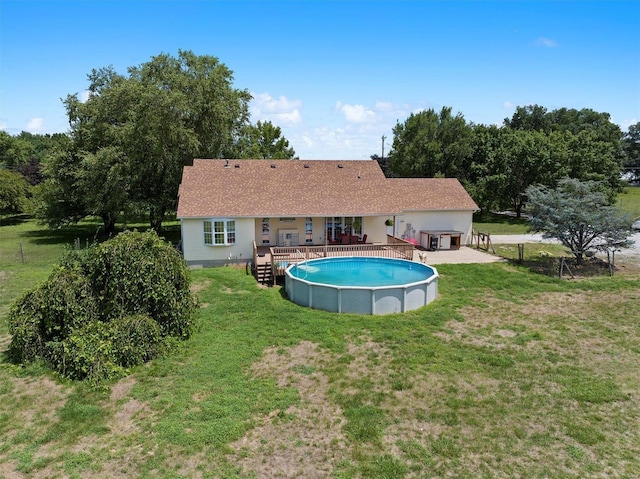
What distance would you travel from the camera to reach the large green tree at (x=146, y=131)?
2728 centimetres

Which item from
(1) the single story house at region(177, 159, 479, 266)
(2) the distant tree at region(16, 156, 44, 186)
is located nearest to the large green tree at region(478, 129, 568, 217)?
(1) the single story house at region(177, 159, 479, 266)

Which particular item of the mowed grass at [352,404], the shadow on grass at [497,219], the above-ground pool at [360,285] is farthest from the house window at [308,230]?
the shadow on grass at [497,219]

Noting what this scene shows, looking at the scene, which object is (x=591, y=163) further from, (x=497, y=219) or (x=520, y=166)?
(x=497, y=219)

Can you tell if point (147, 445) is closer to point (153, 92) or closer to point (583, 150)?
point (153, 92)

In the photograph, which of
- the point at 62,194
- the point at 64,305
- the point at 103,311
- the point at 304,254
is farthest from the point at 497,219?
the point at 64,305

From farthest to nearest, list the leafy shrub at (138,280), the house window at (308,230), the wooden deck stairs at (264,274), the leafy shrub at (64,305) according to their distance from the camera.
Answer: the house window at (308,230) → the wooden deck stairs at (264,274) → the leafy shrub at (138,280) → the leafy shrub at (64,305)

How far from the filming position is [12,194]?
152 ft

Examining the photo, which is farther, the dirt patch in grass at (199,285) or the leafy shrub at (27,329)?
the dirt patch in grass at (199,285)

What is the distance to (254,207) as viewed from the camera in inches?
821

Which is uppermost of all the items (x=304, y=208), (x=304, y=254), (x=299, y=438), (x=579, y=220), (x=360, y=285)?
(x=304, y=208)

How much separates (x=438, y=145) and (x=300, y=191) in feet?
84.2

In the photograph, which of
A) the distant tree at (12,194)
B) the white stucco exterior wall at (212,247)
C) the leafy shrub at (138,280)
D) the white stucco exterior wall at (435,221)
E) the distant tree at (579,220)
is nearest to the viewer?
the leafy shrub at (138,280)

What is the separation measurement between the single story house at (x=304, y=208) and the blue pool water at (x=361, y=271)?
3151mm

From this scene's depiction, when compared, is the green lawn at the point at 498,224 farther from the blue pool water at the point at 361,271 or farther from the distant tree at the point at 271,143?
the distant tree at the point at 271,143
